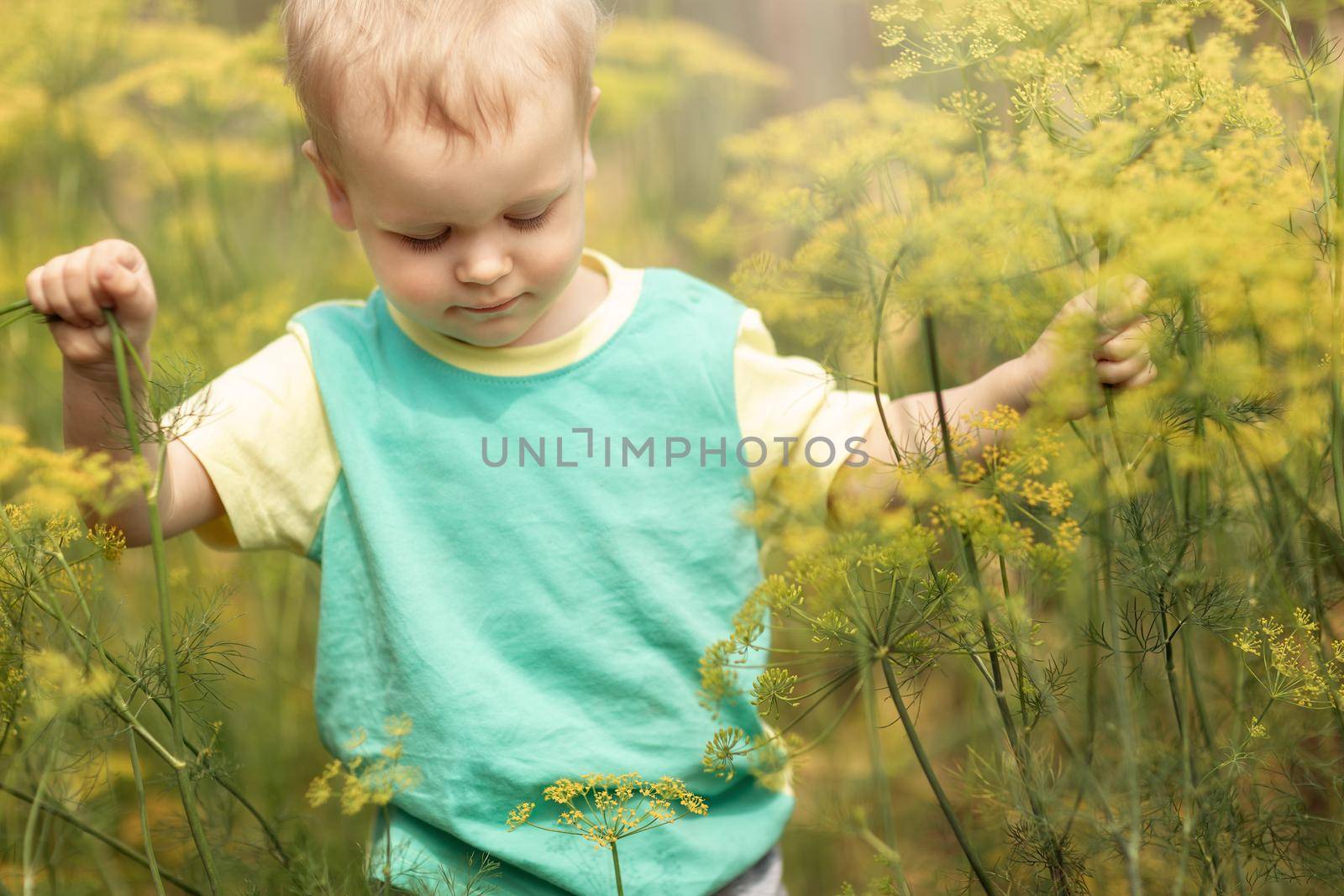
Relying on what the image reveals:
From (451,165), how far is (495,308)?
7.6 inches

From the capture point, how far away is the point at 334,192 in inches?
54.3

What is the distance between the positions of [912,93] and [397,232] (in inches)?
108

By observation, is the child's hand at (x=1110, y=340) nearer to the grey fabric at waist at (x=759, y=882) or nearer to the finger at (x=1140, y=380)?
the finger at (x=1140, y=380)

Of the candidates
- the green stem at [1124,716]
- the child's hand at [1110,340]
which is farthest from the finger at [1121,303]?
the green stem at [1124,716]

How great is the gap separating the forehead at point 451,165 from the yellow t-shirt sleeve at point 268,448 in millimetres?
288

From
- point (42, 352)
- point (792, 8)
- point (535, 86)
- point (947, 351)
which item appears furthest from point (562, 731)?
point (792, 8)

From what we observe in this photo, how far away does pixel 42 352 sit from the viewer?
8.54 ft

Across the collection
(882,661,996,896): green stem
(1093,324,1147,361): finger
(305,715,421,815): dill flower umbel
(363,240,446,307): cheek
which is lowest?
(305,715,421,815): dill flower umbel

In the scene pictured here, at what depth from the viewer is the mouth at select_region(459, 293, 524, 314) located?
1324mm

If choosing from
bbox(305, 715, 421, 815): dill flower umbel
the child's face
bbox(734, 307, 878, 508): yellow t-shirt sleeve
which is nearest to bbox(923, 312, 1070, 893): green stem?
bbox(734, 307, 878, 508): yellow t-shirt sleeve

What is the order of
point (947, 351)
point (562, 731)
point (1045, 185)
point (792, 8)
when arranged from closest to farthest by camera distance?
point (1045, 185) → point (562, 731) → point (947, 351) → point (792, 8)

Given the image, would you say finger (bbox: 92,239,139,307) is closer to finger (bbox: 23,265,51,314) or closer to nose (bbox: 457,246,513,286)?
finger (bbox: 23,265,51,314)

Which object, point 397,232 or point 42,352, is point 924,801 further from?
point 42,352

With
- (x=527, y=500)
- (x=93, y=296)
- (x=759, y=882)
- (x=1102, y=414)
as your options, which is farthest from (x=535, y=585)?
(x=1102, y=414)
